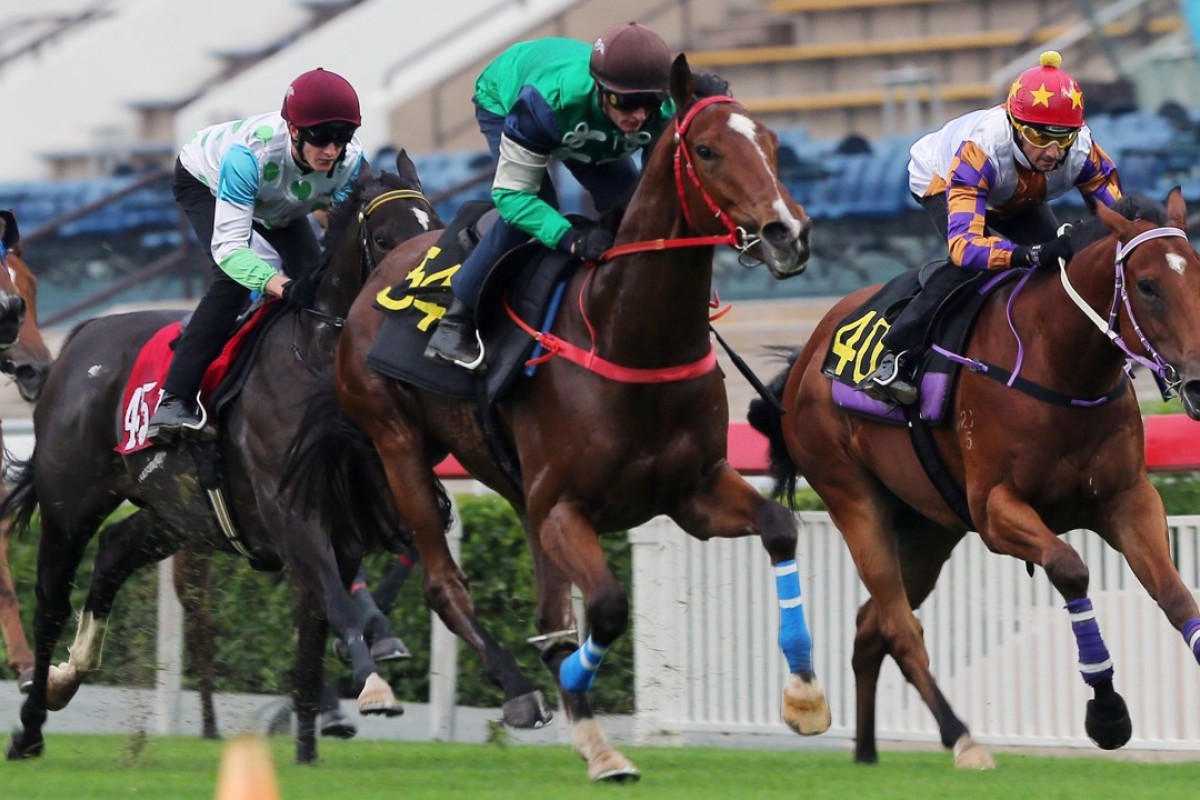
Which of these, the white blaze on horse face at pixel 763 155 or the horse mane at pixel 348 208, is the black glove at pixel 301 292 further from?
the white blaze on horse face at pixel 763 155

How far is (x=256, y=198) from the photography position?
259 inches

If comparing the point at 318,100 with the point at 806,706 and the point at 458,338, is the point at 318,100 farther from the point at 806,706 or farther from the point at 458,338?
the point at 806,706

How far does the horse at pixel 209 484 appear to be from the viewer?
6.46m

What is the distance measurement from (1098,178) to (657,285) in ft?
5.63

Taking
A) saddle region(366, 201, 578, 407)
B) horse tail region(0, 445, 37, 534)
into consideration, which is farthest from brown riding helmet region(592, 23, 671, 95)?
horse tail region(0, 445, 37, 534)

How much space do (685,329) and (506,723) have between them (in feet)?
4.00

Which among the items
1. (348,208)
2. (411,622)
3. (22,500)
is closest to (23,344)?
(22,500)

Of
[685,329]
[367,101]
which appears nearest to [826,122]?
[367,101]

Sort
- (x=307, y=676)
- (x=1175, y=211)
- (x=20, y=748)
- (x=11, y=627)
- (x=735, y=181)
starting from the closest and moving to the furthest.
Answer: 1. (x=735, y=181)
2. (x=1175, y=211)
3. (x=307, y=676)
4. (x=20, y=748)
5. (x=11, y=627)

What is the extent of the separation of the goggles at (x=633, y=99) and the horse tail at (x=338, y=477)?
1646mm

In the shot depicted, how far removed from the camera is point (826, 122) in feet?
51.6

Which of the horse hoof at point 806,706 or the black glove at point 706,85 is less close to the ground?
the black glove at point 706,85

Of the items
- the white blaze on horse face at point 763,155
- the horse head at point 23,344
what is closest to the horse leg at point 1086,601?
the white blaze on horse face at point 763,155

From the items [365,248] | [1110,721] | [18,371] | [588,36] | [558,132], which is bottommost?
[1110,721]
